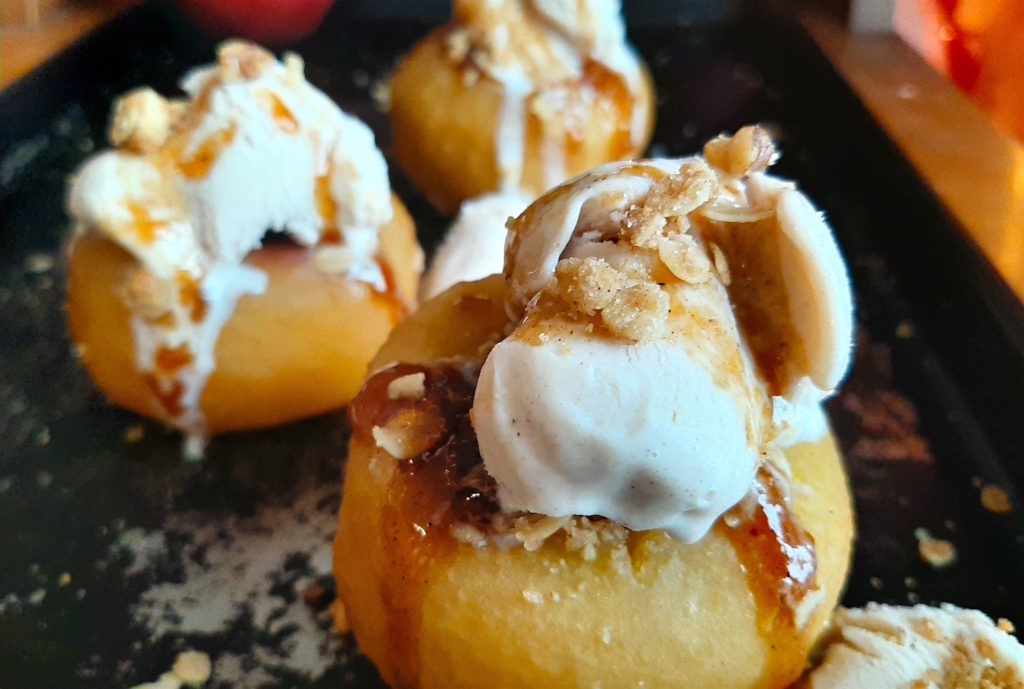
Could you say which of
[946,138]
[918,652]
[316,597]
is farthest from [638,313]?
[946,138]

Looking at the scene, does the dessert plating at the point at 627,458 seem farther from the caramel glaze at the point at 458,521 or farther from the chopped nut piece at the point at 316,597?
the chopped nut piece at the point at 316,597

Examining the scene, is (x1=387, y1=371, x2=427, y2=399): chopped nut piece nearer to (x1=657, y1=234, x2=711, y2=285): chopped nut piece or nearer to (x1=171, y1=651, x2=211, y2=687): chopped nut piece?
(x1=657, y1=234, x2=711, y2=285): chopped nut piece

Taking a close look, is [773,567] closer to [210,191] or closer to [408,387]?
[408,387]

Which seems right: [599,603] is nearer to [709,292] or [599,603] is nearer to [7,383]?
[709,292]

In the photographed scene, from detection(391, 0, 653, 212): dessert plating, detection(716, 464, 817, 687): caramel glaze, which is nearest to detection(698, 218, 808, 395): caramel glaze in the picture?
detection(716, 464, 817, 687): caramel glaze

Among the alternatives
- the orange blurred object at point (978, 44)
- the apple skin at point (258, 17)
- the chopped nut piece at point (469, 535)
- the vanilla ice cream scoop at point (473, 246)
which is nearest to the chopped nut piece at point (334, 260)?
the vanilla ice cream scoop at point (473, 246)

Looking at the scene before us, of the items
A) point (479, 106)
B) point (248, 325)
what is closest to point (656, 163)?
point (248, 325)
